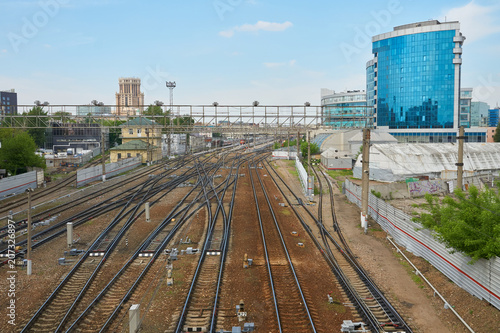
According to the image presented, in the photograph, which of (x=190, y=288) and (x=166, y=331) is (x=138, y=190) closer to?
(x=190, y=288)

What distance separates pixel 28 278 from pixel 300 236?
1141 cm

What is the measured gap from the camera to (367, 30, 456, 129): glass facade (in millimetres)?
69875

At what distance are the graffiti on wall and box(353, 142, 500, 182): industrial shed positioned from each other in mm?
5795

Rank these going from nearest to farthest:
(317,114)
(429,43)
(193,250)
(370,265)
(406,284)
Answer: (406,284)
(370,265)
(193,250)
(317,114)
(429,43)

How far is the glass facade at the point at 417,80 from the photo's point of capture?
69.9 m

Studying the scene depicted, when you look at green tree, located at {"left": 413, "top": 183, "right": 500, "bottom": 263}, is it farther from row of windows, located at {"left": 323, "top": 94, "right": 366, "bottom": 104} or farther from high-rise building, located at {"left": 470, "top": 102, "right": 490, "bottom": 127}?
high-rise building, located at {"left": 470, "top": 102, "right": 490, "bottom": 127}

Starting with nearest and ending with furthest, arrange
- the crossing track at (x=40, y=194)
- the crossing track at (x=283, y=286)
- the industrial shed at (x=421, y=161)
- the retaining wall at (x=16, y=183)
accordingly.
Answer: the crossing track at (x=283, y=286), the crossing track at (x=40, y=194), the retaining wall at (x=16, y=183), the industrial shed at (x=421, y=161)

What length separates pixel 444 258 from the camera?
12.9 m

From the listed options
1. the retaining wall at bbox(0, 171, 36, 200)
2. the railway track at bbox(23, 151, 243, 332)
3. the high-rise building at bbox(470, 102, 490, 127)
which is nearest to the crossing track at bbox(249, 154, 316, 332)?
the railway track at bbox(23, 151, 243, 332)

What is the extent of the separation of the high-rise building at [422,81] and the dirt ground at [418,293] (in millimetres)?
60428

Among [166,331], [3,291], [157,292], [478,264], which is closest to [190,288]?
[157,292]

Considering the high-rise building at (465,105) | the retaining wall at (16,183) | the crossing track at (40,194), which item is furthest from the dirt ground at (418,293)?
the high-rise building at (465,105)

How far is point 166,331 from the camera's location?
9.45 meters

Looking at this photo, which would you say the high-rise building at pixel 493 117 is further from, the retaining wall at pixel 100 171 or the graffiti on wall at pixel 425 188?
the retaining wall at pixel 100 171
